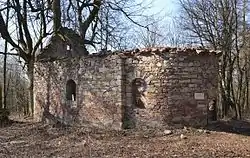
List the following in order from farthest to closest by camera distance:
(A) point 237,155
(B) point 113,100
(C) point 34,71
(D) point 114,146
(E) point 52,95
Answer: (C) point 34,71 → (E) point 52,95 → (B) point 113,100 → (D) point 114,146 → (A) point 237,155

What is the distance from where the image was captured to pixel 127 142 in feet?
36.2

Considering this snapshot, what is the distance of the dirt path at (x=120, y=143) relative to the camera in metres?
9.50

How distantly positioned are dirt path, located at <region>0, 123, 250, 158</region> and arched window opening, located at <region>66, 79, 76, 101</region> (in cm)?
168

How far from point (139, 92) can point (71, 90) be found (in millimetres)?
3300

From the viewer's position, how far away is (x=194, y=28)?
24.4 metres

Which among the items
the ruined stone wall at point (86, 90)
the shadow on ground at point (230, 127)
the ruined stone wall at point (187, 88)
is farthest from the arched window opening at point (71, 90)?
the shadow on ground at point (230, 127)

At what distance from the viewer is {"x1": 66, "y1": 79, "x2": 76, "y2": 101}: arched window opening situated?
15.2 m

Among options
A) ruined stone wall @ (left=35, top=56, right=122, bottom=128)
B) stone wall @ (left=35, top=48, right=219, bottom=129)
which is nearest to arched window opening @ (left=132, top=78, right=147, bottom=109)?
stone wall @ (left=35, top=48, right=219, bottom=129)

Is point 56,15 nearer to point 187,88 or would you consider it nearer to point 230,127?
point 187,88

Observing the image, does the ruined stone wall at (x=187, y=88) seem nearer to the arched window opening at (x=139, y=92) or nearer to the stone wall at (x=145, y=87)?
the stone wall at (x=145, y=87)

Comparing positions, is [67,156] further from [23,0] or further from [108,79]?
[23,0]

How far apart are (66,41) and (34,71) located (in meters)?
1.98

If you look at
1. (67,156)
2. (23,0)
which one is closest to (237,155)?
(67,156)

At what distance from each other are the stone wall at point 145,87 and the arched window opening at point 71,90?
0.53 metres
